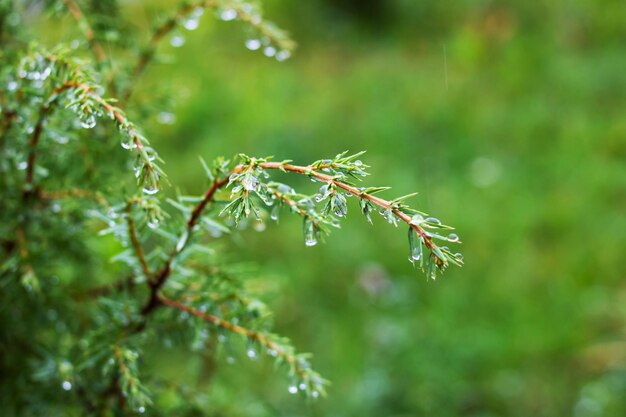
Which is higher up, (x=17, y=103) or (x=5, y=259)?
(x=17, y=103)

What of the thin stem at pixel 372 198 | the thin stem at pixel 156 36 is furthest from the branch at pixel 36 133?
the thin stem at pixel 372 198

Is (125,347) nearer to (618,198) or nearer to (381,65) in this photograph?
(618,198)

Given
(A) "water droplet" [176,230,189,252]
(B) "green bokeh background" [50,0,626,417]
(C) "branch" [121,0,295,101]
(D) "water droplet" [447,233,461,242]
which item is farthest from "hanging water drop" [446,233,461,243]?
(B) "green bokeh background" [50,0,626,417]

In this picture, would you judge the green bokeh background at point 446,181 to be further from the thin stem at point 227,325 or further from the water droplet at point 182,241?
the water droplet at point 182,241

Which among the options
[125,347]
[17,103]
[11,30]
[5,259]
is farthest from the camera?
[11,30]

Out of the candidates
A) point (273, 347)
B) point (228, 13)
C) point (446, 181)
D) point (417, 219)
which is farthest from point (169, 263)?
point (446, 181)

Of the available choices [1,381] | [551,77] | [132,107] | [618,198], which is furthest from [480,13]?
[1,381]
